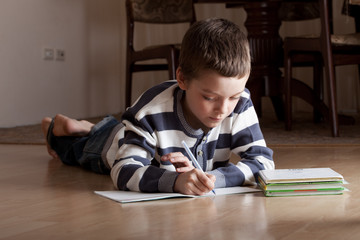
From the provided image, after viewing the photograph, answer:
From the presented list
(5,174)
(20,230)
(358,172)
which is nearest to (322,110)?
(358,172)

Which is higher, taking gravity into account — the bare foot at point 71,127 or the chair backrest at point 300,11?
the chair backrest at point 300,11

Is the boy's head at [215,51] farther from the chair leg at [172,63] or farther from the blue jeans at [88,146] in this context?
the chair leg at [172,63]

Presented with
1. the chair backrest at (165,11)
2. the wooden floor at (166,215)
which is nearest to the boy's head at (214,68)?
the wooden floor at (166,215)

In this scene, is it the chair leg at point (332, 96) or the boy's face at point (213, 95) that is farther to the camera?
the chair leg at point (332, 96)

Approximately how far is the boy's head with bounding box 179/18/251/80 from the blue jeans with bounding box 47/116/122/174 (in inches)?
22.5

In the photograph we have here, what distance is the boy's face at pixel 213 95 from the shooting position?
1.31 meters

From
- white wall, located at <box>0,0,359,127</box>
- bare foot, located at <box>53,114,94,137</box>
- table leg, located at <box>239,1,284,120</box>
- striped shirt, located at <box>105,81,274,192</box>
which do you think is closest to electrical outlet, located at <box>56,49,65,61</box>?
white wall, located at <box>0,0,359,127</box>

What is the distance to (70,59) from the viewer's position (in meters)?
4.31

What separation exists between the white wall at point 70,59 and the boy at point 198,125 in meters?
2.41

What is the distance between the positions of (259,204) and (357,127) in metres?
2.07

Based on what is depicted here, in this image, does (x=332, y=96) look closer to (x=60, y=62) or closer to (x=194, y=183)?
(x=194, y=183)

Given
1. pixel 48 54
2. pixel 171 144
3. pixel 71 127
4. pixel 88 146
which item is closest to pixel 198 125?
pixel 171 144

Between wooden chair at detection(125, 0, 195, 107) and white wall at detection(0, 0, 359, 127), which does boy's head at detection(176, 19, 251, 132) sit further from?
white wall at detection(0, 0, 359, 127)

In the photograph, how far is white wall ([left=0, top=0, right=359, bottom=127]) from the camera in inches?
147
